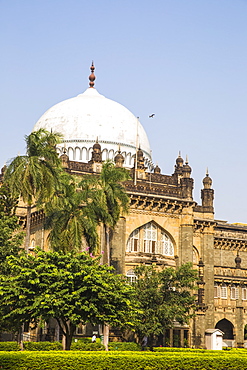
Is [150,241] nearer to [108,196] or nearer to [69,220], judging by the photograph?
[108,196]

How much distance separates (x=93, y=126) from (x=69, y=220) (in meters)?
23.3

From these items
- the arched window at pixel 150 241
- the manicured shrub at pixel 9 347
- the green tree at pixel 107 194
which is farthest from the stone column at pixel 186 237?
the manicured shrub at pixel 9 347

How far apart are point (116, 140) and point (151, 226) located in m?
11.3

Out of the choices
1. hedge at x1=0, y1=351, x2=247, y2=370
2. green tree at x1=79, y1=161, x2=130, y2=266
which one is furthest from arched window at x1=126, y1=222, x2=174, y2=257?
hedge at x1=0, y1=351, x2=247, y2=370

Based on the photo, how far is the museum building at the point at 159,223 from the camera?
179 ft

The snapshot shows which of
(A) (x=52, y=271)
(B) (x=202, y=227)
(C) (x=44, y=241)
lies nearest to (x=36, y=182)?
(A) (x=52, y=271)

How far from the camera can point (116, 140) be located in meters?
63.3

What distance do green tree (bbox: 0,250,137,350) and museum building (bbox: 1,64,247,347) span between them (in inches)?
658

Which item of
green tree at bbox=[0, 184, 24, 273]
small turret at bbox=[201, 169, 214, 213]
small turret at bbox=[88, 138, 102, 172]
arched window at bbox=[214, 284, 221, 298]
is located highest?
small turret at bbox=[88, 138, 102, 172]

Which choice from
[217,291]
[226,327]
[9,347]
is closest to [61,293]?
[9,347]

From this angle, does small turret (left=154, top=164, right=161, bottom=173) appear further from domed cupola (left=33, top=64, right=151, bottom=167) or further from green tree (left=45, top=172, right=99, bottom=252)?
green tree (left=45, top=172, right=99, bottom=252)

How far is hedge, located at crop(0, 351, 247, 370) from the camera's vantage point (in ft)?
98.5

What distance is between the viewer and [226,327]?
2450 inches

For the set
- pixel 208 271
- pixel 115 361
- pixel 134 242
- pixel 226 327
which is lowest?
pixel 115 361
